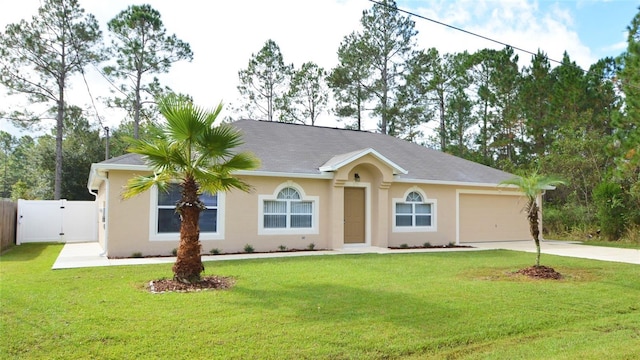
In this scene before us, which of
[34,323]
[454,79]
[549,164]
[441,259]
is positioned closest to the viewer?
[34,323]

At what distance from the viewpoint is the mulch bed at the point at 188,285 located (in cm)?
811

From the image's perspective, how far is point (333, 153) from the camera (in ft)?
57.9

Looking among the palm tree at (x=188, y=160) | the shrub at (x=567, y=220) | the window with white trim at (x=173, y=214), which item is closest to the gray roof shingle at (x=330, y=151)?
the window with white trim at (x=173, y=214)

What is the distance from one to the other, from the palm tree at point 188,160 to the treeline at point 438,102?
1557 cm

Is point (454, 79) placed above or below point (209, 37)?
above

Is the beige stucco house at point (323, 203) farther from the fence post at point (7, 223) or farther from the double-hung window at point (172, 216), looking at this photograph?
the fence post at point (7, 223)

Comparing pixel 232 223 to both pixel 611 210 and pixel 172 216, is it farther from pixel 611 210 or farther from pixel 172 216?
pixel 611 210

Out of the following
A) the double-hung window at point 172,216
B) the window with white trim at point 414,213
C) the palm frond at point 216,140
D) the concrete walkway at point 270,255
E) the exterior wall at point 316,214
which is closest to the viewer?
the palm frond at point 216,140

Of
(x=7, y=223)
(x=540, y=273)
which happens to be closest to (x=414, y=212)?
(x=540, y=273)

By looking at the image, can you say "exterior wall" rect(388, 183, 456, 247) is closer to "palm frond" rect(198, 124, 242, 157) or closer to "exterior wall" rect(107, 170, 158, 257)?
"exterior wall" rect(107, 170, 158, 257)

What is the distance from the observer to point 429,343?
17.4 feet

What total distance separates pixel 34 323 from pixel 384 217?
38.9 feet

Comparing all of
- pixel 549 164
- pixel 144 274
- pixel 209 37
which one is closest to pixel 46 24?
pixel 209 37

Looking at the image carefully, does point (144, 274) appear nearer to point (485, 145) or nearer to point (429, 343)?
point (429, 343)
